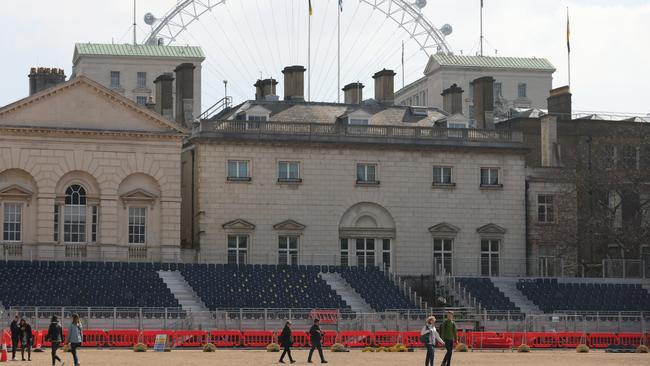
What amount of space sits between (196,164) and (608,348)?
27.3m

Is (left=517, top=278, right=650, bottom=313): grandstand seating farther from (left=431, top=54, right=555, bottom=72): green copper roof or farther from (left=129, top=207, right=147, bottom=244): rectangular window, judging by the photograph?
(left=431, top=54, right=555, bottom=72): green copper roof

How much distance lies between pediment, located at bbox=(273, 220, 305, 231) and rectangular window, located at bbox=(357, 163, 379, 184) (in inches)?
192

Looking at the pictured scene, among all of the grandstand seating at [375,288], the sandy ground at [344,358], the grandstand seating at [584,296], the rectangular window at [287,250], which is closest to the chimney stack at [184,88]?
the rectangular window at [287,250]

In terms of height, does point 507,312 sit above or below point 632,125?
below

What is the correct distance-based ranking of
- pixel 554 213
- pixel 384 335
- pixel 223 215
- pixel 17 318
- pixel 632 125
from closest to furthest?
pixel 17 318 < pixel 384 335 < pixel 223 215 < pixel 554 213 < pixel 632 125

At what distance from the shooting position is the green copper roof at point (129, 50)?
15962 centimetres

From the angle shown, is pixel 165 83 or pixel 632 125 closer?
pixel 165 83

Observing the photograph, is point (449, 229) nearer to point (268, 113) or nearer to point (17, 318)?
point (268, 113)

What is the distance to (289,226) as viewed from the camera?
302 ft

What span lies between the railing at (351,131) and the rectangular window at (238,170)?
1646mm

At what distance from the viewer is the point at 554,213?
98.3m

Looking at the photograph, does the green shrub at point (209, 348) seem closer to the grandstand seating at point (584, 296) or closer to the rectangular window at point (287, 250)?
the rectangular window at point (287, 250)

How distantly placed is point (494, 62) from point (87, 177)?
80.5 metres

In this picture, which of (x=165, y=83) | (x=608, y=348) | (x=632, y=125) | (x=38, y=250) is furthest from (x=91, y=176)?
(x=632, y=125)
